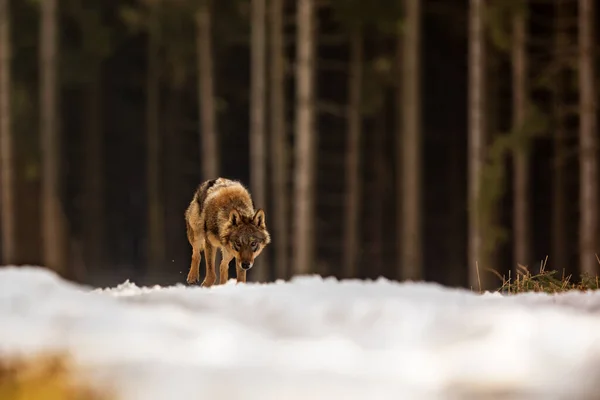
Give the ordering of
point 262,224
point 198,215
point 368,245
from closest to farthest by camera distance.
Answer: point 262,224, point 198,215, point 368,245

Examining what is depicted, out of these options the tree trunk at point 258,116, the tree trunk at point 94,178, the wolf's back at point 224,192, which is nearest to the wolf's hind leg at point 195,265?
the wolf's back at point 224,192

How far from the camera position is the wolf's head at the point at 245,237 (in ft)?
30.5

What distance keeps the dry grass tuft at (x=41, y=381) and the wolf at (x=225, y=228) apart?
18.3 ft

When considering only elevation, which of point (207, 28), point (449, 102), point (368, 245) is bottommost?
point (368, 245)

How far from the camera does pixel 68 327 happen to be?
3867 millimetres

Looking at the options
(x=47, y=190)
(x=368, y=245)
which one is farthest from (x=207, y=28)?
(x=368, y=245)

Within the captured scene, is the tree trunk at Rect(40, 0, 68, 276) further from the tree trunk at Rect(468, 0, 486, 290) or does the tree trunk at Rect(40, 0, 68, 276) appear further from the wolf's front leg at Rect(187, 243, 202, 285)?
the wolf's front leg at Rect(187, 243, 202, 285)

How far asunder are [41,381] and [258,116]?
17.2 metres

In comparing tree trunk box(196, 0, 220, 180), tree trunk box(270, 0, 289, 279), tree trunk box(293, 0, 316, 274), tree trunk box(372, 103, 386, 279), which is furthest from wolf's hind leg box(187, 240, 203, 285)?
tree trunk box(372, 103, 386, 279)

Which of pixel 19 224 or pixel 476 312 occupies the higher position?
pixel 476 312

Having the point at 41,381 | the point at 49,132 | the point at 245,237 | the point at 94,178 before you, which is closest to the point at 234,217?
the point at 245,237

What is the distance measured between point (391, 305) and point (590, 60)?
48.1ft

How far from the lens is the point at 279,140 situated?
22.0 metres

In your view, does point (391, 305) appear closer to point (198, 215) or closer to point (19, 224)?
point (198, 215)
